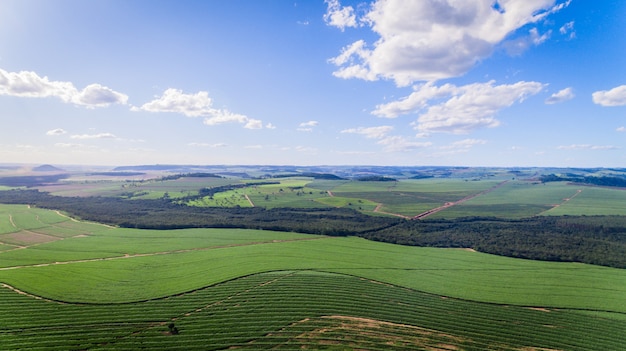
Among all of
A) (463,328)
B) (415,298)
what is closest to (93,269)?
(415,298)

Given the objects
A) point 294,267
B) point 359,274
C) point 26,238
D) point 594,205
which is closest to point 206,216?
point 26,238

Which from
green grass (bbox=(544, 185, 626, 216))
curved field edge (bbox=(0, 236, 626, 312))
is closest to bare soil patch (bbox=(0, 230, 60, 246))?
curved field edge (bbox=(0, 236, 626, 312))

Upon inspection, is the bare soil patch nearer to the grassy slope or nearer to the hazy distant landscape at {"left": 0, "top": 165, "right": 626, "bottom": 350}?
the hazy distant landscape at {"left": 0, "top": 165, "right": 626, "bottom": 350}

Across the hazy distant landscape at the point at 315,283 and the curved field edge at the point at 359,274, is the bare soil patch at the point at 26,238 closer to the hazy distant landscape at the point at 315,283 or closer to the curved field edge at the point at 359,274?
the hazy distant landscape at the point at 315,283

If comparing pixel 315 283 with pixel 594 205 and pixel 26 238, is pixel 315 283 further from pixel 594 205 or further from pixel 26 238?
pixel 594 205

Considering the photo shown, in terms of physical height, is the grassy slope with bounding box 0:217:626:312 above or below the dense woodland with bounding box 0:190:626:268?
below

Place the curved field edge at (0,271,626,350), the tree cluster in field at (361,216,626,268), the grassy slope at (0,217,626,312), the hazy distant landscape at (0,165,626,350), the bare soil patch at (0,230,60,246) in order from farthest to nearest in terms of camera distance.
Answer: the bare soil patch at (0,230,60,246) < the tree cluster in field at (361,216,626,268) < the grassy slope at (0,217,626,312) < the hazy distant landscape at (0,165,626,350) < the curved field edge at (0,271,626,350)
